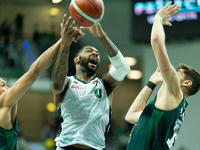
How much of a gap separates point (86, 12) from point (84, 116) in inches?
56.6

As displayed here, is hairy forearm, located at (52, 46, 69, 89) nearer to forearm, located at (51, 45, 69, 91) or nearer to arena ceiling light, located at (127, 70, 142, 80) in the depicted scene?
forearm, located at (51, 45, 69, 91)

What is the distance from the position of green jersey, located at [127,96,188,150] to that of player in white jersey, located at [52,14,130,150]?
658 mm

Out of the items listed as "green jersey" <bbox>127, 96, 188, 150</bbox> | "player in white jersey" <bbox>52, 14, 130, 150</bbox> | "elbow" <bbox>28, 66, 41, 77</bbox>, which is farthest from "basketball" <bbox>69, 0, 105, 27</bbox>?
"green jersey" <bbox>127, 96, 188, 150</bbox>

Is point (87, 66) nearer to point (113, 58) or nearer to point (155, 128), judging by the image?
point (113, 58)

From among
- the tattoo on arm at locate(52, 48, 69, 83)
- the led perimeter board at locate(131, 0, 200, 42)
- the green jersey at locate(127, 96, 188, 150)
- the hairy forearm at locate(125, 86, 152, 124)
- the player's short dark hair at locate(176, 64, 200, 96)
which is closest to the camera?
the green jersey at locate(127, 96, 188, 150)

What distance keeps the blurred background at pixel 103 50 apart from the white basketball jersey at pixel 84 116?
8522mm

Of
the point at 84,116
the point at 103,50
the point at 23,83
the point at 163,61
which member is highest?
the point at 163,61

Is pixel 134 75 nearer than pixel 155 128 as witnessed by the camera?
No

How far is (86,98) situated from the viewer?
184 inches

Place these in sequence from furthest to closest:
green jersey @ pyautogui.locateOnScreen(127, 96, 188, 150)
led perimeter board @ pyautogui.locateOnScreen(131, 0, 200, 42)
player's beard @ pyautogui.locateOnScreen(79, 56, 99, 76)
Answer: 1. led perimeter board @ pyautogui.locateOnScreen(131, 0, 200, 42)
2. player's beard @ pyautogui.locateOnScreen(79, 56, 99, 76)
3. green jersey @ pyautogui.locateOnScreen(127, 96, 188, 150)

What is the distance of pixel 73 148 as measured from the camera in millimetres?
4508

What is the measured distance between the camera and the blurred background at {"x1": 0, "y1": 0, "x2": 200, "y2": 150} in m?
13.5

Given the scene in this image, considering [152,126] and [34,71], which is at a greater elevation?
[34,71]

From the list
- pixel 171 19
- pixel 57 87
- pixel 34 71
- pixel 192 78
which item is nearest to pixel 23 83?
pixel 34 71
